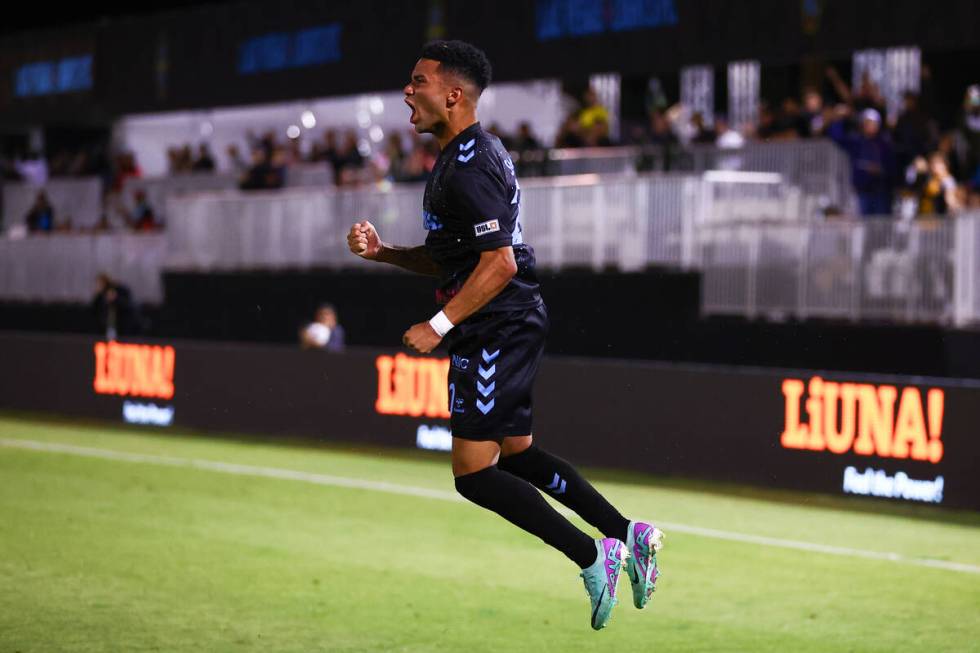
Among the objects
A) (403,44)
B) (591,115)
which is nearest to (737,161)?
(591,115)

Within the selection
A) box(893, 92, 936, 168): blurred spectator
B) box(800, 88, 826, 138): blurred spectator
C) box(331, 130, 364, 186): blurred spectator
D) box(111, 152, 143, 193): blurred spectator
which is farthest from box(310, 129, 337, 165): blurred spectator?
box(893, 92, 936, 168): blurred spectator

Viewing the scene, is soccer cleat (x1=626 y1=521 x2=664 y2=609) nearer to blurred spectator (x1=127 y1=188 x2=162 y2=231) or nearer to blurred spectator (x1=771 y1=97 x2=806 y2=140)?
blurred spectator (x1=771 y1=97 x2=806 y2=140)

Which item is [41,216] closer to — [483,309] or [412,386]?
[412,386]

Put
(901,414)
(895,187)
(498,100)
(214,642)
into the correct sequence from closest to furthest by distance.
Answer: (214,642)
(901,414)
(895,187)
(498,100)

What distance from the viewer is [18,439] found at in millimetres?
17516

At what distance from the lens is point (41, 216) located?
29.9 m

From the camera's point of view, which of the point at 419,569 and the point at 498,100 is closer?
the point at 419,569

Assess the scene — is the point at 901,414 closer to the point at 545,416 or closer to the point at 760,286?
the point at 545,416

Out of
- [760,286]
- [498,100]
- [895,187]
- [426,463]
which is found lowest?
[426,463]

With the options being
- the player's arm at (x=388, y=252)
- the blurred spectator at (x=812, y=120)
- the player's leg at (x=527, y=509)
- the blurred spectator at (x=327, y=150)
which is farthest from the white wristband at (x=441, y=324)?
the blurred spectator at (x=327, y=150)

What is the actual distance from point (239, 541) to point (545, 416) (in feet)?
19.4

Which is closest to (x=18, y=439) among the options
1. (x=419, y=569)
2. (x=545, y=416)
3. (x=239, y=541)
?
(x=545, y=416)

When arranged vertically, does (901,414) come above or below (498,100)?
below

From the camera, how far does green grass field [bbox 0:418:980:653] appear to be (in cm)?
752
